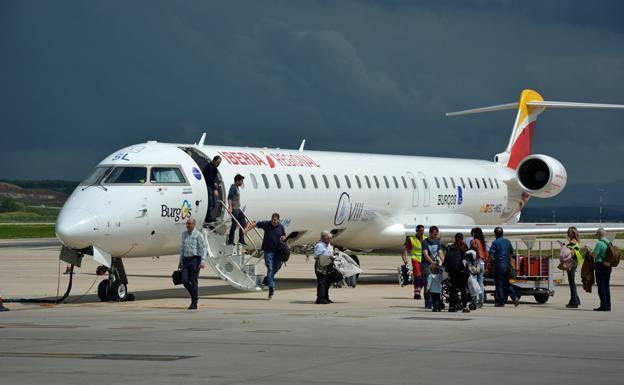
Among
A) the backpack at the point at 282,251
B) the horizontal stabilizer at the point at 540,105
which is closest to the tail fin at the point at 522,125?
the horizontal stabilizer at the point at 540,105

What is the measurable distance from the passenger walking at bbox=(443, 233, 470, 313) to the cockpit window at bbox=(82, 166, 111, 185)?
7.42 meters

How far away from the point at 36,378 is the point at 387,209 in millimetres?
21424

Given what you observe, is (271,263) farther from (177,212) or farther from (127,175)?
(127,175)

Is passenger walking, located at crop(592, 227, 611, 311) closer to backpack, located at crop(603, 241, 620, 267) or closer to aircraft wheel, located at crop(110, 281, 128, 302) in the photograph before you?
backpack, located at crop(603, 241, 620, 267)

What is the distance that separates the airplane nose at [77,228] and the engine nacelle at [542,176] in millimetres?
17807

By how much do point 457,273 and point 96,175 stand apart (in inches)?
310

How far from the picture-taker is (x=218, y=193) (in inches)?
1022

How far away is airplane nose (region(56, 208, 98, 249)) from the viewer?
22625 mm

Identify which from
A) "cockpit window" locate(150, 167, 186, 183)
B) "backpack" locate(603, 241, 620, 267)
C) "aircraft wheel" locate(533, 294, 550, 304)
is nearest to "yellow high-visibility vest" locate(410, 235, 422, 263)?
"aircraft wheel" locate(533, 294, 550, 304)

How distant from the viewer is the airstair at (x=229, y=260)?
25359 mm

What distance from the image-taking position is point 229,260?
25.4 m

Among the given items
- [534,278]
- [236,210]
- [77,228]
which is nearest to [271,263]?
[236,210]

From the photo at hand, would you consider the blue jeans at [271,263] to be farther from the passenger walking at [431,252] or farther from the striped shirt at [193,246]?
the passenger walking at [431,252]

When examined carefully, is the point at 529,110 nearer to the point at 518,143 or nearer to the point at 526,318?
the point at 518,143
